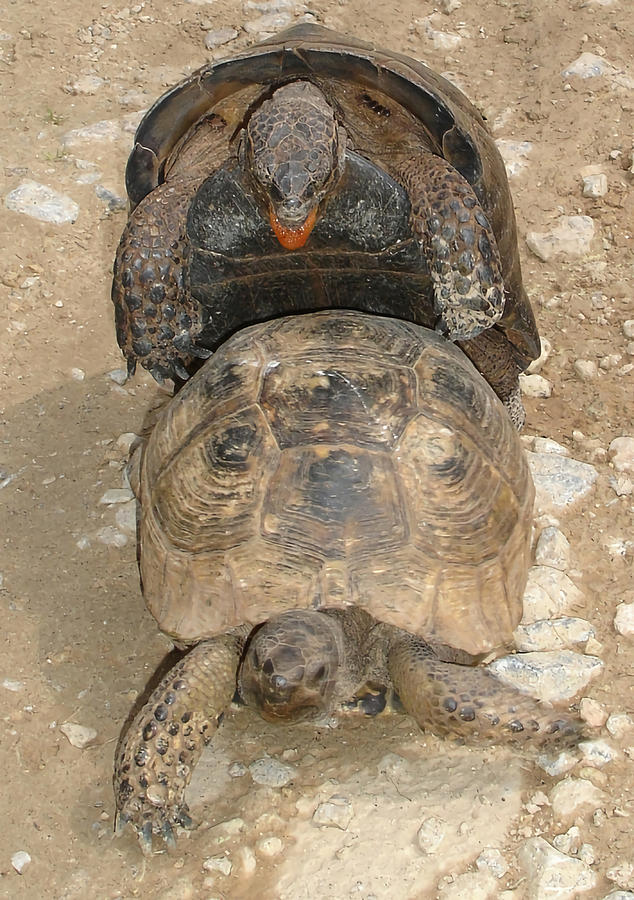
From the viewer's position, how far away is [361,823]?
9.28 ft

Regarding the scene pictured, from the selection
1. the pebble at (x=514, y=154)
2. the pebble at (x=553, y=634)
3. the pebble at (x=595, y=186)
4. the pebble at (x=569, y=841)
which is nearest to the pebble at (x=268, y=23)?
the pebble at (x=514, y=154)

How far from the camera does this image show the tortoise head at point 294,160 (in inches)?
126

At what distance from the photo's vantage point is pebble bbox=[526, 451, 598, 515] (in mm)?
3822

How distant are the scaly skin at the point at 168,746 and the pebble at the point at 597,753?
1.09 metres

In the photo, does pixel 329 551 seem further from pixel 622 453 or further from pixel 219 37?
pixel 219 37

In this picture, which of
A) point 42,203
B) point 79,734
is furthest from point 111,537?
point 42,203

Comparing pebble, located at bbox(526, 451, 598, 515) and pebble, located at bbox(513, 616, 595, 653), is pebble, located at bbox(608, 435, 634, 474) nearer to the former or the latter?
pebble, located at bbox(526, 451, 598, 515)

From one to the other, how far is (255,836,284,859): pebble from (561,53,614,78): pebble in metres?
4.99

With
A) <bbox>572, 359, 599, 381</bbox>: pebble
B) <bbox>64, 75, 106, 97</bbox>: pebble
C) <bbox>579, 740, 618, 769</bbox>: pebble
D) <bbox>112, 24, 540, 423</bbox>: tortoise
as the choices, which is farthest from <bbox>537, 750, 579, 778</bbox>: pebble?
<bbox>64, 75, 106, 97</bbox>: pebble

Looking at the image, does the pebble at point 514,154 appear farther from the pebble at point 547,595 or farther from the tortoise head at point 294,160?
the pebble at point 547,595

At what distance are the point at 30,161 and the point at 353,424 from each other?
10.8ft

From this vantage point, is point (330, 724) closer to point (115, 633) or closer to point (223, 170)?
point (115, 633)

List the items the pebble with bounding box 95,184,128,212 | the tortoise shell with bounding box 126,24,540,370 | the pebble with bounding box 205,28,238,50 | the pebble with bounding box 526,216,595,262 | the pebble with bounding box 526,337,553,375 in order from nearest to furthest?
the tortoise shell with bounding box 126,24,540,370, the pebble with bounding box 526,337,553,375, the pebble with bounding box 526,216,595,262, the pebble with bounding box 95,184,128,212, the pebble with bounding box 205,28,238,50

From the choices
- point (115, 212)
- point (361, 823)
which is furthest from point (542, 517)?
point (115, 212)
